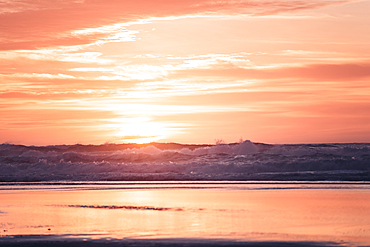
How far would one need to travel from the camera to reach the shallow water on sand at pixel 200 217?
11.2 metres

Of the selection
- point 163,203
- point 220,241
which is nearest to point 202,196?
point 163,203

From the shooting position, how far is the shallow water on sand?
36.6ft

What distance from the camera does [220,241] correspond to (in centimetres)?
1021

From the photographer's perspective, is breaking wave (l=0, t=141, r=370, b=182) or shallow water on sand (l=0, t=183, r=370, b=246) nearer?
shallow water on sand (l=0, t=183, r=370, b=246)

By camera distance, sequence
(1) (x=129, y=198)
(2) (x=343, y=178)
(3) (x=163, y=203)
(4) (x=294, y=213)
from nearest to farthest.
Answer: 1. (4) (x=294, y=213)
2. (3) (x=163, y=203)
3. (1) (x=129, y=198)
4. (2) (x=343, y=178)

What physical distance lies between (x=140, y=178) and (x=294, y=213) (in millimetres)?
23137

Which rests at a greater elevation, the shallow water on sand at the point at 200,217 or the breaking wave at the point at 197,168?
the breaking wave at the point at 197,168

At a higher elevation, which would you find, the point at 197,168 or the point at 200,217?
the point at 197,168

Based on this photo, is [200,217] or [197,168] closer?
[200,217]

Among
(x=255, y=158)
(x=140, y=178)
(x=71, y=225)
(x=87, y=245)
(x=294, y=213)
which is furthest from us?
(x=255, y=158)

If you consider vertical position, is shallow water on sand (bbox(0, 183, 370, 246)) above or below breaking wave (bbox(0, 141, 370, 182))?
below

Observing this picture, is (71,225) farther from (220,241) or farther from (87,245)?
(220,241)

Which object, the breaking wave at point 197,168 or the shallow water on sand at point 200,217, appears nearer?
the shallow water on sand at point 200,217

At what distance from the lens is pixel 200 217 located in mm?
14031
